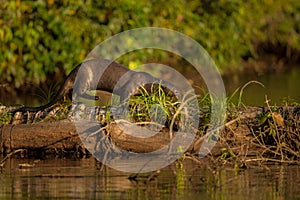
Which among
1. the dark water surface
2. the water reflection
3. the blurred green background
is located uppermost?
the blurred green background

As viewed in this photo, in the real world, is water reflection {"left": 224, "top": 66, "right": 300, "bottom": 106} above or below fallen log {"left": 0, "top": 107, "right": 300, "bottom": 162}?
above

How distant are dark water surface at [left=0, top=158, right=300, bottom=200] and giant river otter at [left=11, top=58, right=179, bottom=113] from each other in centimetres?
163

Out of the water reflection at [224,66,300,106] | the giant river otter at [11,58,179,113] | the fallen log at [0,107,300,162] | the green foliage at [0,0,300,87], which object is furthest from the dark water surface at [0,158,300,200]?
the green foliage at [0,0,300,87]

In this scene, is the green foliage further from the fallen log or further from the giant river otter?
the fallen log

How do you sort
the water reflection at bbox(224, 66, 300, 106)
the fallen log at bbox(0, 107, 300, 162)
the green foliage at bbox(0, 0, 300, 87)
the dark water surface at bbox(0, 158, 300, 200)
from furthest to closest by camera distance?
1. the green foliage at bbox(0, 0, 300, 87)
2. the water reflection at bbox(224, 66, 300, 106)
3. the fallen log at bbox(0, 107, 300, 162)
4. the dark water surface at bbox(0, 158, 300, 200)

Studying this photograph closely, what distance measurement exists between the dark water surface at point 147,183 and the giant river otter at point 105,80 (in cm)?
163

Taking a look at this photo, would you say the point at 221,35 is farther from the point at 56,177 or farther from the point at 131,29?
the point at 56,177

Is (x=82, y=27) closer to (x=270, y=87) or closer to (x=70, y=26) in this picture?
(x=70, y=26)

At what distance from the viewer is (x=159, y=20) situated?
14.5m

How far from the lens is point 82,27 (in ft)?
43.3

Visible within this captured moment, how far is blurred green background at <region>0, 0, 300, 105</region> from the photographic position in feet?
42.3

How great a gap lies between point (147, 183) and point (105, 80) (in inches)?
120

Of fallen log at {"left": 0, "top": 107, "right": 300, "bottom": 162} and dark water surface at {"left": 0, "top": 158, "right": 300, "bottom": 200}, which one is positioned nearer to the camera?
dark water surface at {"left": 0, "top": 158, "right": 300, "bottom": 200}

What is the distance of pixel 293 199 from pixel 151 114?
2161 millimetres
